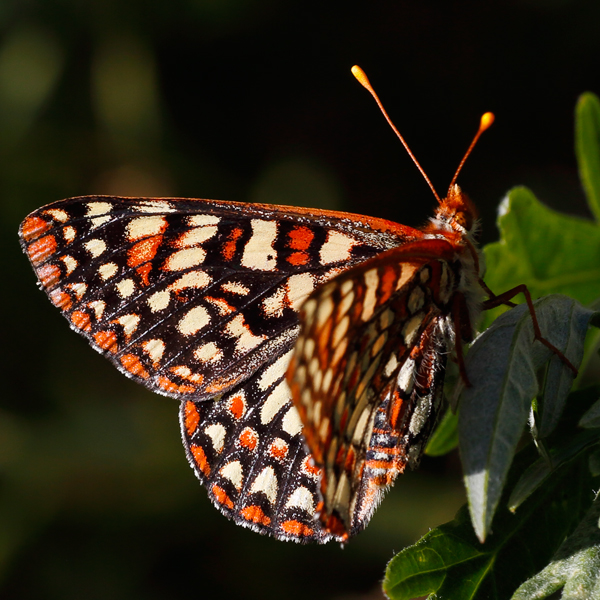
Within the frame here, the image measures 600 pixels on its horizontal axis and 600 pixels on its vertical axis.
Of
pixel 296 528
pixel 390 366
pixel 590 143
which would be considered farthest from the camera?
pixel 590 143

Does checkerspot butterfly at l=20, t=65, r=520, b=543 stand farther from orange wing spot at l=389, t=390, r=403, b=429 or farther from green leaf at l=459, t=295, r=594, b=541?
green leaf at l=459, t=295, r=594, b=541

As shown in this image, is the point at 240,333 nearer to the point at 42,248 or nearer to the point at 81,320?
the point at 81,320

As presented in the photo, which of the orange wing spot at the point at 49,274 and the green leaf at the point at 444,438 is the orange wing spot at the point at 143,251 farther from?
the green leaf at the point at 444,438

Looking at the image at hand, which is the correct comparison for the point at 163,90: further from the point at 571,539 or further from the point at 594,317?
the point at 571,539

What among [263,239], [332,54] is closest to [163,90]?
[332,54]

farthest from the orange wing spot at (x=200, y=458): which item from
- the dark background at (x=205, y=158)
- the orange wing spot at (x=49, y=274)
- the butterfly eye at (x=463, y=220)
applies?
the dark background at (x=205, y=158)

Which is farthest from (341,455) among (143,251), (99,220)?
(99,220)
